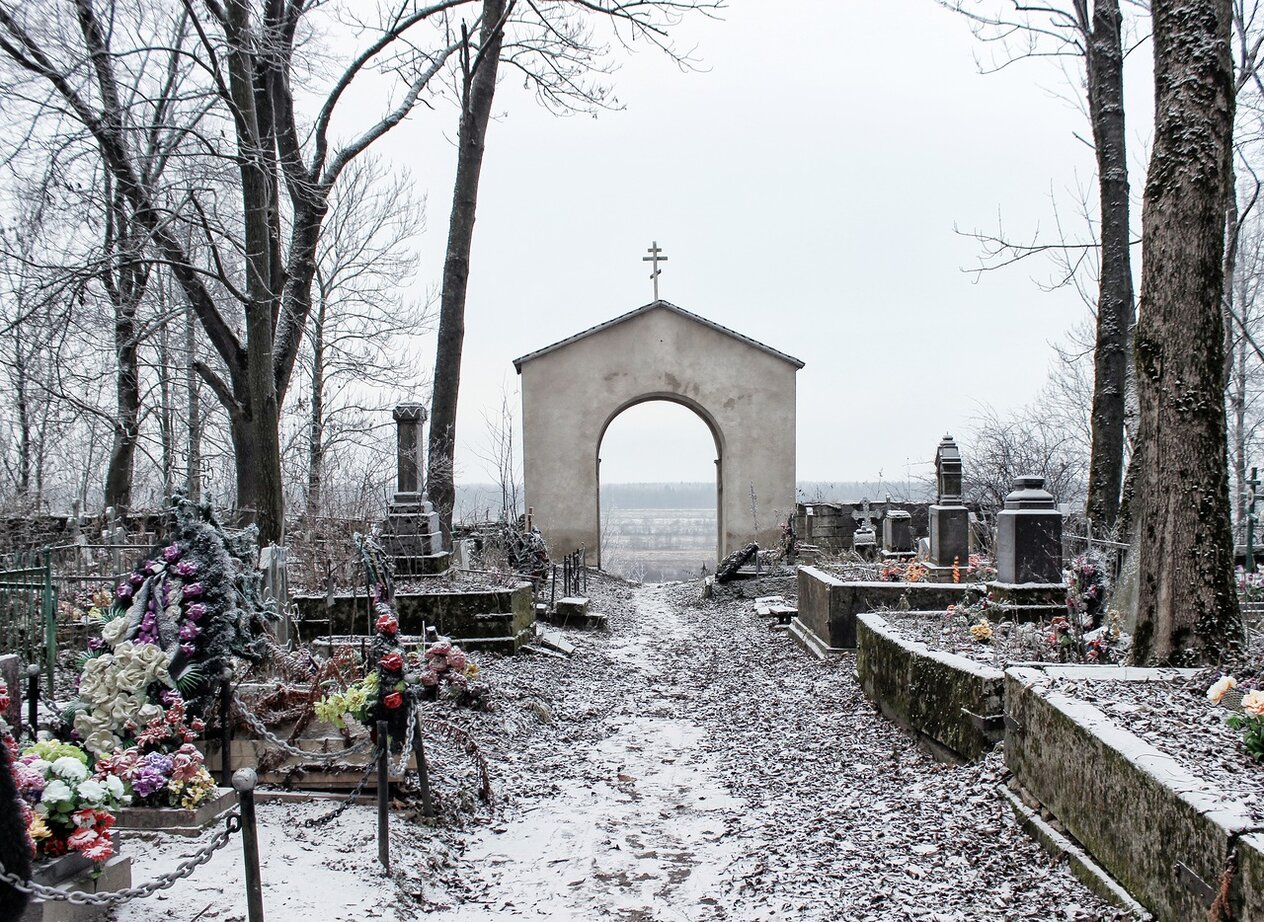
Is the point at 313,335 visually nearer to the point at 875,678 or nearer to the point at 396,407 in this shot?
the point at 396,407

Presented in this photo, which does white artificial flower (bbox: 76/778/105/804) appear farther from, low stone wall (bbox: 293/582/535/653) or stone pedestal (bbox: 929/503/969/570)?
stone pedestal (bbox: 929/503/969/570)

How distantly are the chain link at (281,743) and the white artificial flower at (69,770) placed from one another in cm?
157

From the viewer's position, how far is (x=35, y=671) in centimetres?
573

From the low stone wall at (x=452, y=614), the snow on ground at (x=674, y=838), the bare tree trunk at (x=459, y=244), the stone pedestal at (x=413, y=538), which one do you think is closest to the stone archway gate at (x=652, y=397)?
the bare tree trunk at (x=459, y=244)

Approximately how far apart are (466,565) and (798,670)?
6529 millimetres

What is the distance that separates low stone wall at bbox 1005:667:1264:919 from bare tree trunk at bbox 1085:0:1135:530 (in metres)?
6.38

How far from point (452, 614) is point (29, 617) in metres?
4.21

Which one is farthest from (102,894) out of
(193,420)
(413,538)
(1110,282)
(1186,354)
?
(193,420)

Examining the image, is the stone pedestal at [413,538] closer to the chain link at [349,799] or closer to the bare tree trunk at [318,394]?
the chain link at [349,799]

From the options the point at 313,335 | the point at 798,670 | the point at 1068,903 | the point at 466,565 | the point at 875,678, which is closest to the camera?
the point at 1068,903

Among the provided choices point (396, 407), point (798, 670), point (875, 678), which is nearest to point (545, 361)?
point (396, 407)

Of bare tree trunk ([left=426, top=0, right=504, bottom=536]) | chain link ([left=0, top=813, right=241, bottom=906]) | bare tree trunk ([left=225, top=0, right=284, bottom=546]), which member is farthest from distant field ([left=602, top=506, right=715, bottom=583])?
chain link ([left=0, top=813, right=241, bottom=906])

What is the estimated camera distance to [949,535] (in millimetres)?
14156

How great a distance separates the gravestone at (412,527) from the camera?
13.0 meters
